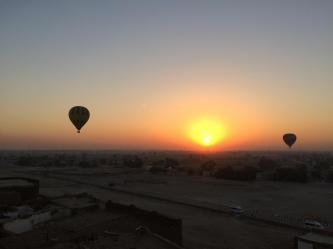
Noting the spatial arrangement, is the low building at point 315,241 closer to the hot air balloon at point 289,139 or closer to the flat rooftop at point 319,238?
the flat rooftop at point 319,238

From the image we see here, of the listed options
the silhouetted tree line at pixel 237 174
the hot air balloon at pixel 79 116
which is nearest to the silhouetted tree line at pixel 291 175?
the silhouetted tree line at pixel 237 174

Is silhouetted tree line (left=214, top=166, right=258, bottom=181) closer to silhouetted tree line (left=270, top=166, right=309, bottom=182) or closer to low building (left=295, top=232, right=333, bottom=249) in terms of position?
silhouetted tree line (left=270, top=166, right=309, bottom=182)

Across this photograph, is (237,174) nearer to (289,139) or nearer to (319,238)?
(289,139)

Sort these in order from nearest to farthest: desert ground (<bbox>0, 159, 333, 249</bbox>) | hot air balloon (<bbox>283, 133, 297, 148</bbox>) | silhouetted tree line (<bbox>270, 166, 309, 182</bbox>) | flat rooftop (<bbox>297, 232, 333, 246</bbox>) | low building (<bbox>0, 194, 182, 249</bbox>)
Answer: low building (<bbox>0, 194, 182, 249</bbox>), flat rooftop (<bbox>297, 232, 333, 246</bbox>), desert ground (<bbox>0, 159, 333, 249</bbox>), hot air balloon (<bbox>283, 133, 297, 148</bbox>), silhouetted tree line (<bbox>270, 166, 309, 182</bbox>)

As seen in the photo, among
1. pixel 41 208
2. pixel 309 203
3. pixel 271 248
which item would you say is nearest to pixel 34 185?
pixel 41 208

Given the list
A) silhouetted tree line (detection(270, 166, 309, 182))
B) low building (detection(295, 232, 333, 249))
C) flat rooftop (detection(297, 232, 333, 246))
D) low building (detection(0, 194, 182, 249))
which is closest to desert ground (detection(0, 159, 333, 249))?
flat rooftop (detection(297, 232, 333, 246))

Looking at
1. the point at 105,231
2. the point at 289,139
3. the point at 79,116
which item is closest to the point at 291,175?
the point at 289,139
